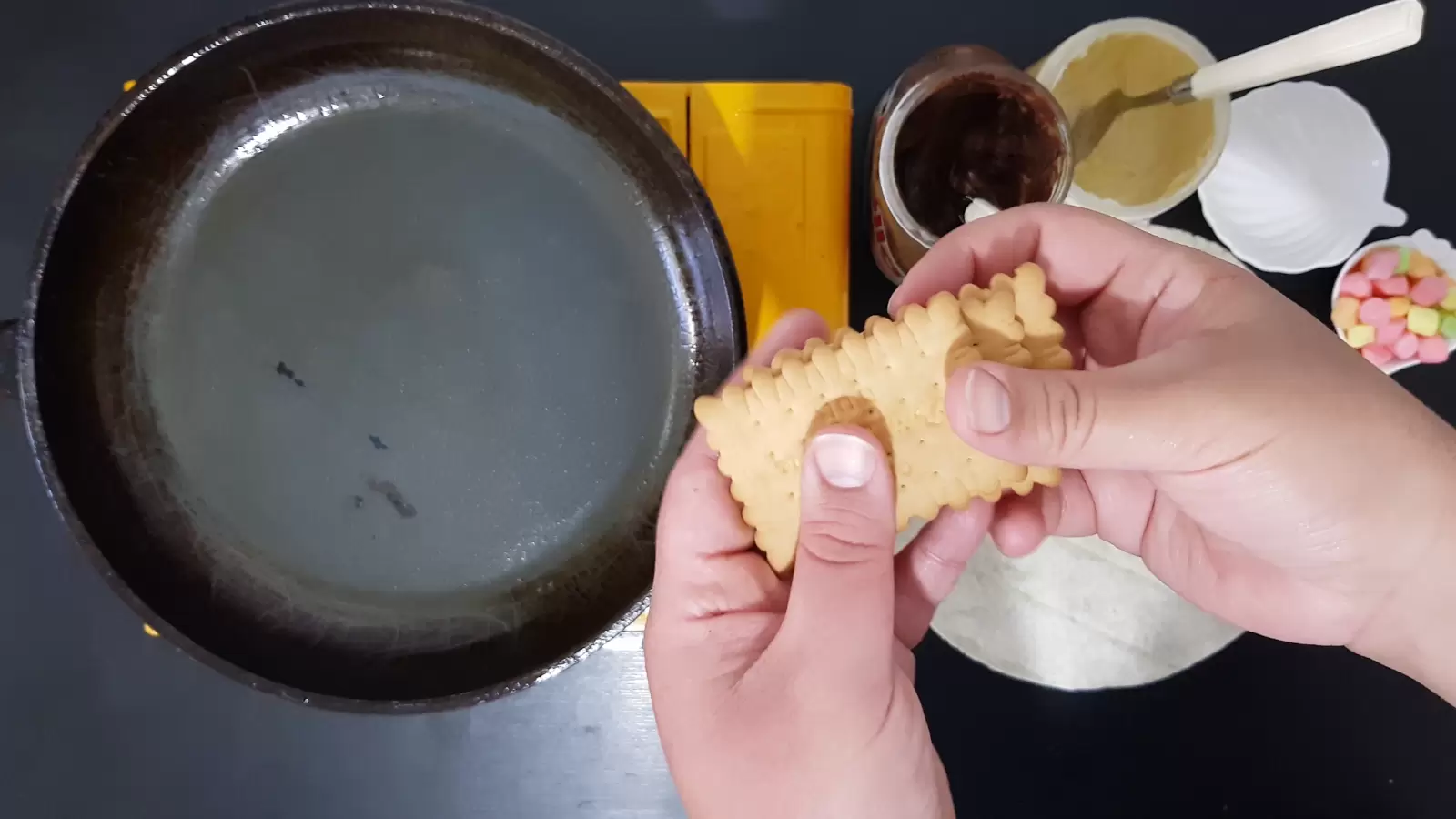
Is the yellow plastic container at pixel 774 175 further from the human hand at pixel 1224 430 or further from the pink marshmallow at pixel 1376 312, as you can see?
the pink marshmallow at pixel 1376 312

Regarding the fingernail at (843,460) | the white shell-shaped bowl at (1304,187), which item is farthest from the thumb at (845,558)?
the white shell-shaped bowl at (1304,187)

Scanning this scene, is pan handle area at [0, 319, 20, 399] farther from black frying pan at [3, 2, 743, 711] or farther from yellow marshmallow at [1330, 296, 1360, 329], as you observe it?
yellow marshmallow at [1330, 296, 1360, 329]

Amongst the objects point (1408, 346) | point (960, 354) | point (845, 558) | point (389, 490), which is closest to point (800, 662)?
point (845, 558)

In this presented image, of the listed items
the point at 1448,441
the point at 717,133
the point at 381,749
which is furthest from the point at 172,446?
the point at 1448,441

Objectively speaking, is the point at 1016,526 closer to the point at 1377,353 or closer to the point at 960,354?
the point at 960,354

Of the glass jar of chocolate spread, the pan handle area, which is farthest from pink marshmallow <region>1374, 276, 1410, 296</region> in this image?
the pan handle area

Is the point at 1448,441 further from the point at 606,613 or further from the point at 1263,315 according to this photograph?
the point at 606,613
